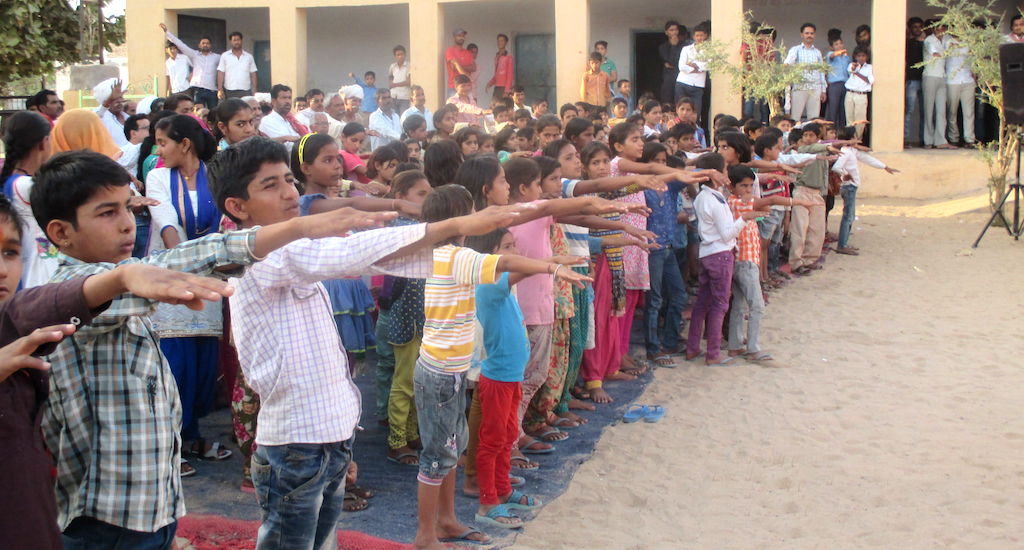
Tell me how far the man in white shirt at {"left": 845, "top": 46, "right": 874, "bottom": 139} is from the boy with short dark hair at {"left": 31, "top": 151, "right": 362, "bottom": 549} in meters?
12.8

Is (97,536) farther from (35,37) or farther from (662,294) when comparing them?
(35,37)

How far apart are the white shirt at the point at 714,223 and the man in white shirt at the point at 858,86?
7887mm

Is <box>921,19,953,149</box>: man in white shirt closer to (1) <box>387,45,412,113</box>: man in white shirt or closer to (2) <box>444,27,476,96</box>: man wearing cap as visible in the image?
(2) <box>444,27,476,96</box>: man wearing cap

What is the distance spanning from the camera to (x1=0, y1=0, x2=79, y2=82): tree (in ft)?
45.0

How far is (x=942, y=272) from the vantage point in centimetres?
935

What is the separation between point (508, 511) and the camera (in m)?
3.76

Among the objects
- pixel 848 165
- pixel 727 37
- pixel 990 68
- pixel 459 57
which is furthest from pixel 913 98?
pixel 459 57

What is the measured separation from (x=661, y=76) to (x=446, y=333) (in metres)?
13.0

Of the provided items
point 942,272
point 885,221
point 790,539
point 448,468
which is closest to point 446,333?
point 448,468

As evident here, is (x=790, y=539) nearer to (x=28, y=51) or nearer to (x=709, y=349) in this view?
(x=709, y=349)

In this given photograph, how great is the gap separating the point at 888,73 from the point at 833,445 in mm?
10087

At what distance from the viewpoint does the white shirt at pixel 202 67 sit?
42.3ft

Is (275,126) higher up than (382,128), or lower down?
lower down

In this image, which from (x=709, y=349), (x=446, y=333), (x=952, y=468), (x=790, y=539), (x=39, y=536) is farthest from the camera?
(x=709, y=349)
